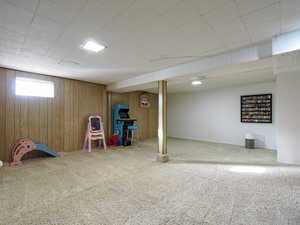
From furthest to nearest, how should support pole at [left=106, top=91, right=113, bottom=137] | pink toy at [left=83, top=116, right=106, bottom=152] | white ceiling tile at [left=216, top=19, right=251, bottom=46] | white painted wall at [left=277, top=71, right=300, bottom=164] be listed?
support pole at [left=106, top=91, right=113, bottom=137] → pink toy at [left=83, top=116, right=106, bottom=152] → white painted wall at [left=277, top=71, right=300, bottom=164] → white ceiling tile at [left=216, top=19, right=251, bottom=46]

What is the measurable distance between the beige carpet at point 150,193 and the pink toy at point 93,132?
4.22 feet

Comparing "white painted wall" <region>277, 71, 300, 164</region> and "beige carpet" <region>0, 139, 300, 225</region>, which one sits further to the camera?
"white painted wall" <region>277, 71, 300, 164</region>

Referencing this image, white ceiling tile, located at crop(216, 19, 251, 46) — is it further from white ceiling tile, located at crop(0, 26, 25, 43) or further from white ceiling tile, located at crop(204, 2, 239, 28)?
white ceiling tile, located at crop(0, 26, 25, 43)

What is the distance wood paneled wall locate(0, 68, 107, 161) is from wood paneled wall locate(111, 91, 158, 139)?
3.16ft

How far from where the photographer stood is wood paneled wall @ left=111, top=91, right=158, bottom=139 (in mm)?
6777

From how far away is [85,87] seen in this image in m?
5.38

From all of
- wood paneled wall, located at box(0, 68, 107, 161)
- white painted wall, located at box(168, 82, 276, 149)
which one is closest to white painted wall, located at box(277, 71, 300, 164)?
white painted wall, located at box(168, 82, 276, 149)

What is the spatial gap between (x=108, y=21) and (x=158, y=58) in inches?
56.8

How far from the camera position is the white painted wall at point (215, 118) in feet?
17.9

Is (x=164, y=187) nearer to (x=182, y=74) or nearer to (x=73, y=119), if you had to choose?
(x=182, y=74)

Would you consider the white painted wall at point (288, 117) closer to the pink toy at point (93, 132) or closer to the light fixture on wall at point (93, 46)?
the light fixture on wall at point (93, 46)

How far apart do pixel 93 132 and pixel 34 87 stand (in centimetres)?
217

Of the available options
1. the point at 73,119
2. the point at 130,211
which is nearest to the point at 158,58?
the point at 130,211

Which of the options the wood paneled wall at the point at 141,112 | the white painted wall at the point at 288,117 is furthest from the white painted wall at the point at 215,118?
the white painted wall at the point at 288,117
